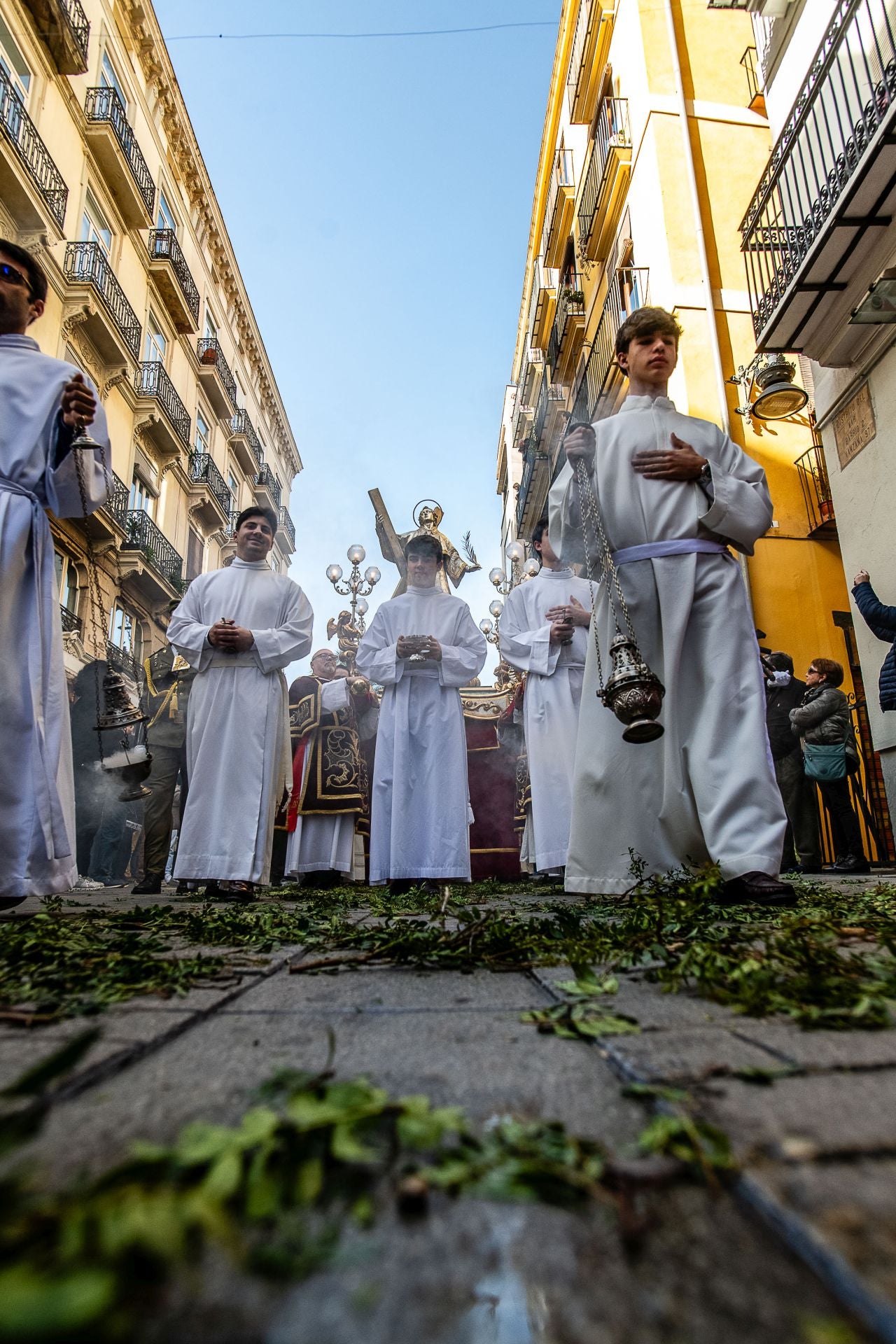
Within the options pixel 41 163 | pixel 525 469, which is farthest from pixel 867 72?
pixel 525 469

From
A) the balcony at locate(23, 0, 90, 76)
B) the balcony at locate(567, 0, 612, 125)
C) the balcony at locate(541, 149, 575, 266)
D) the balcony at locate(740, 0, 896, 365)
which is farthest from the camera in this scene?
the balcony at locate(541, 149, 575, 266)

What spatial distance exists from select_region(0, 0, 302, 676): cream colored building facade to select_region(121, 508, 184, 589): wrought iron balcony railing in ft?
0.17

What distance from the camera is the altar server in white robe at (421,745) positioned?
18.6 ft

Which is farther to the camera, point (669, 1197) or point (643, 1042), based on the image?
point (643, 1042)

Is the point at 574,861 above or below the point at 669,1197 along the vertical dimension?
above

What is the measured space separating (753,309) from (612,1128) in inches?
461

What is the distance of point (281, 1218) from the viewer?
0.61 m

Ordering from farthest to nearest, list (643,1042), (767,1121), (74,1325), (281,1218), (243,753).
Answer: (243,753)
(643,1042)
(767,1121)
(281,1218)
(74,1325)

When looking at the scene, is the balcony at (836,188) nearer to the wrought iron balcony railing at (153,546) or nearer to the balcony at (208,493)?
the wrought iron balcony railing at (153,546)

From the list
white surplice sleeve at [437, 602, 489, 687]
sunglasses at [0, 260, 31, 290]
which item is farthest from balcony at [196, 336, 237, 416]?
sunglasses at [0, 260, 31, 290]

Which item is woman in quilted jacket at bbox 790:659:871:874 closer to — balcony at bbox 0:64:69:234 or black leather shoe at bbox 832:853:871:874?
black leather shoe at bbox 832:853:871:874

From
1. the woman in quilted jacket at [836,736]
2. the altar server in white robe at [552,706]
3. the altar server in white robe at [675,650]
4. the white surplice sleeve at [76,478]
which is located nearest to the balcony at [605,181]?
the woman in quilted jacket at [836,736]

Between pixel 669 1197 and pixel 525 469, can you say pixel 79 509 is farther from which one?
pixel 525 469

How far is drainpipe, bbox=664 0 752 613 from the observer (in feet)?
37.7
